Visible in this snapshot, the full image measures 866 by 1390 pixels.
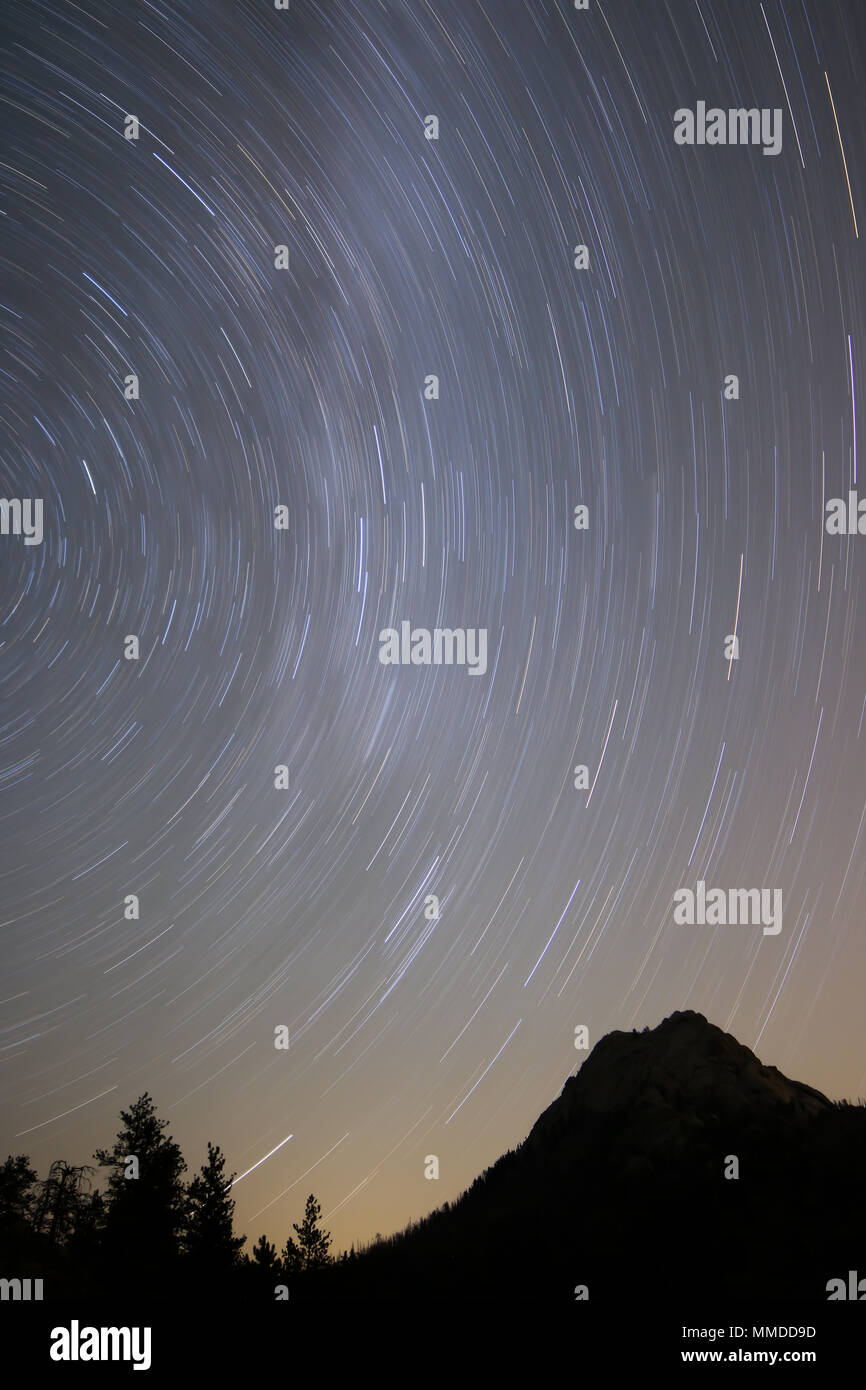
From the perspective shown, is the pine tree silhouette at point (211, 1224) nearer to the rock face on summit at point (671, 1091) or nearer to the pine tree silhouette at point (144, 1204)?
the pine tree silhouette at point (144, 1204)

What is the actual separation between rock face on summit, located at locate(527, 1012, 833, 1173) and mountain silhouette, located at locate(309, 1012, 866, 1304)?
97mm

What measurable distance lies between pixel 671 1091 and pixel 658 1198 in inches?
262

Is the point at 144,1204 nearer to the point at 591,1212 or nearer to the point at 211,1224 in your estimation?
the point at 211,1224

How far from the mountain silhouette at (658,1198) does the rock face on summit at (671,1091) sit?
97 millimetres

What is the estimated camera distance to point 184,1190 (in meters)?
32.7

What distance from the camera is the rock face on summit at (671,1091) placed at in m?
45.3

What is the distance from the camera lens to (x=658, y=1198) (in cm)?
4244

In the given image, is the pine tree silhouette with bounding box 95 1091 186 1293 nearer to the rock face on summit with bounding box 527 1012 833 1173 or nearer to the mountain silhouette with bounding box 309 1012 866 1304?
the mountain silhouette with bounding box 309 1012 866 1304

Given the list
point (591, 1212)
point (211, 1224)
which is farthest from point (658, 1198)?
point (211, 1224)

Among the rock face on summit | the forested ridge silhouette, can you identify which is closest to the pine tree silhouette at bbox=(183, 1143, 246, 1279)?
the forested ridge silhouette
